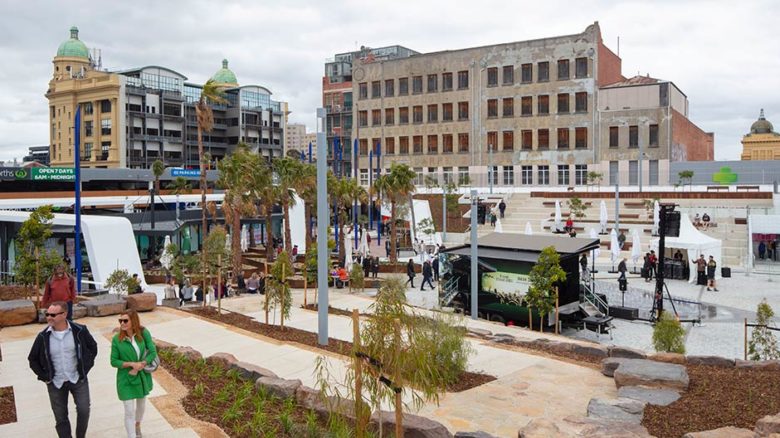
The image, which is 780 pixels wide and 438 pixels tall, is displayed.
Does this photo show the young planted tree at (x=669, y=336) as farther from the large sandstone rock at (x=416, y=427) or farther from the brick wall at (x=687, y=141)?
the brick wall at (x=687, y=141)

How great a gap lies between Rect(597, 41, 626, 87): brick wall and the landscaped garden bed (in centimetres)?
6144

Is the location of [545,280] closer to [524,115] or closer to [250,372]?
[250,372]

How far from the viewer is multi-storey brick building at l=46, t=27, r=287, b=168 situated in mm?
97625

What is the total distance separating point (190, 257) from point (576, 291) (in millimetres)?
17748

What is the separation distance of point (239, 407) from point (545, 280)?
1208 cm

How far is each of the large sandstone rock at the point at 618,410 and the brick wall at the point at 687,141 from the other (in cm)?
5909

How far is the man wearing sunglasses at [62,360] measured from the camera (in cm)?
746

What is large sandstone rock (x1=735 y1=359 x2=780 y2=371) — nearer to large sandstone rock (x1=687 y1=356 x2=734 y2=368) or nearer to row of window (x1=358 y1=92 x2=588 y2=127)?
large sandstone rock (x1=687 y1=356 x2=734 y2=368)

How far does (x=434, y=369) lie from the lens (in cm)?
821

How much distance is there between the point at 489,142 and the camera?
238 feet

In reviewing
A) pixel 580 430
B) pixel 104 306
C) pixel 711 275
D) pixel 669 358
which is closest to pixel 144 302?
pixel 104 306

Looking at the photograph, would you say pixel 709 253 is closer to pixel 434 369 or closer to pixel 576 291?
pixel 576 291

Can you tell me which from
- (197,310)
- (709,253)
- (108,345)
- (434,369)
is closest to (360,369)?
(434,369)

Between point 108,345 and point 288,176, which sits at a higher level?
point 288,176
